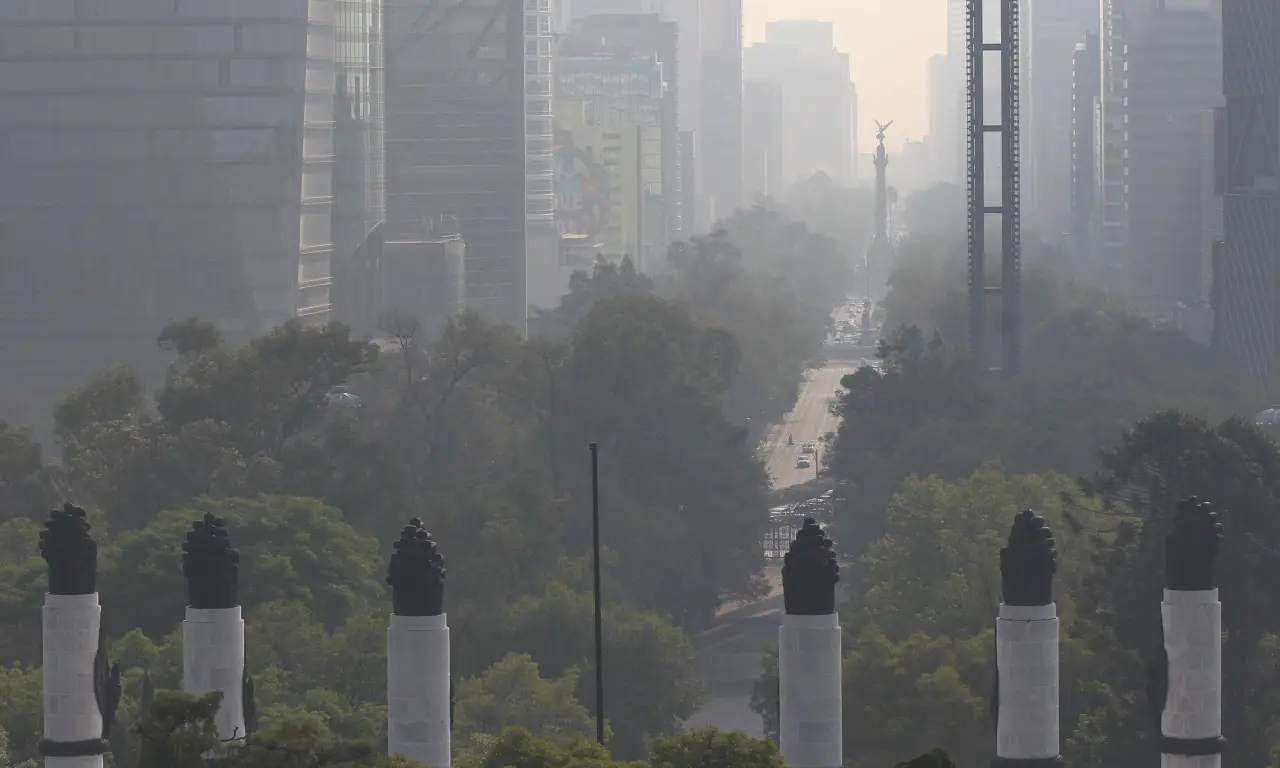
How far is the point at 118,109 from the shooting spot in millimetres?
97750

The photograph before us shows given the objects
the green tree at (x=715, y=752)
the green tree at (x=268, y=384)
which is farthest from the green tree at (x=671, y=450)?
the green tree at (x=715, y=752)

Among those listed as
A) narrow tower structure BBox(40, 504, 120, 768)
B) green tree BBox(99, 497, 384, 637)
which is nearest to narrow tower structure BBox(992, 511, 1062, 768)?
narrow tower structure BBox(40, 504, 120, 768)

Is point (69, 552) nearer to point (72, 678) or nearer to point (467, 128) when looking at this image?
point (72, 678)

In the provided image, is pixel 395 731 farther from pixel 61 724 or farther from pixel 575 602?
pixel 575 602

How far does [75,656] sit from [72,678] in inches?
9.5

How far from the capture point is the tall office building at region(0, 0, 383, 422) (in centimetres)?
9725

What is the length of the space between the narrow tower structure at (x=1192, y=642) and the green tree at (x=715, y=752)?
658cm

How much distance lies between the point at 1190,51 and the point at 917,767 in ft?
576

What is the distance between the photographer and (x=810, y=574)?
1065 inches

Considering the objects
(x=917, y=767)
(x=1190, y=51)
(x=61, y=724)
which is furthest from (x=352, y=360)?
(x=1190, y=51)

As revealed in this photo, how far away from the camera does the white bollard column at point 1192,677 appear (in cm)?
2802

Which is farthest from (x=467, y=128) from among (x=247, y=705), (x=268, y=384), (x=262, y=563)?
(x=247, y=705)

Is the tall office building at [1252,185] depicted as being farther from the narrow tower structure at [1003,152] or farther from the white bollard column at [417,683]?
the white bollard column at [417,683]

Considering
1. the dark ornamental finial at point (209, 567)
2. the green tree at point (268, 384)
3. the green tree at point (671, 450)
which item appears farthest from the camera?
the green tree at point (671, 450)
